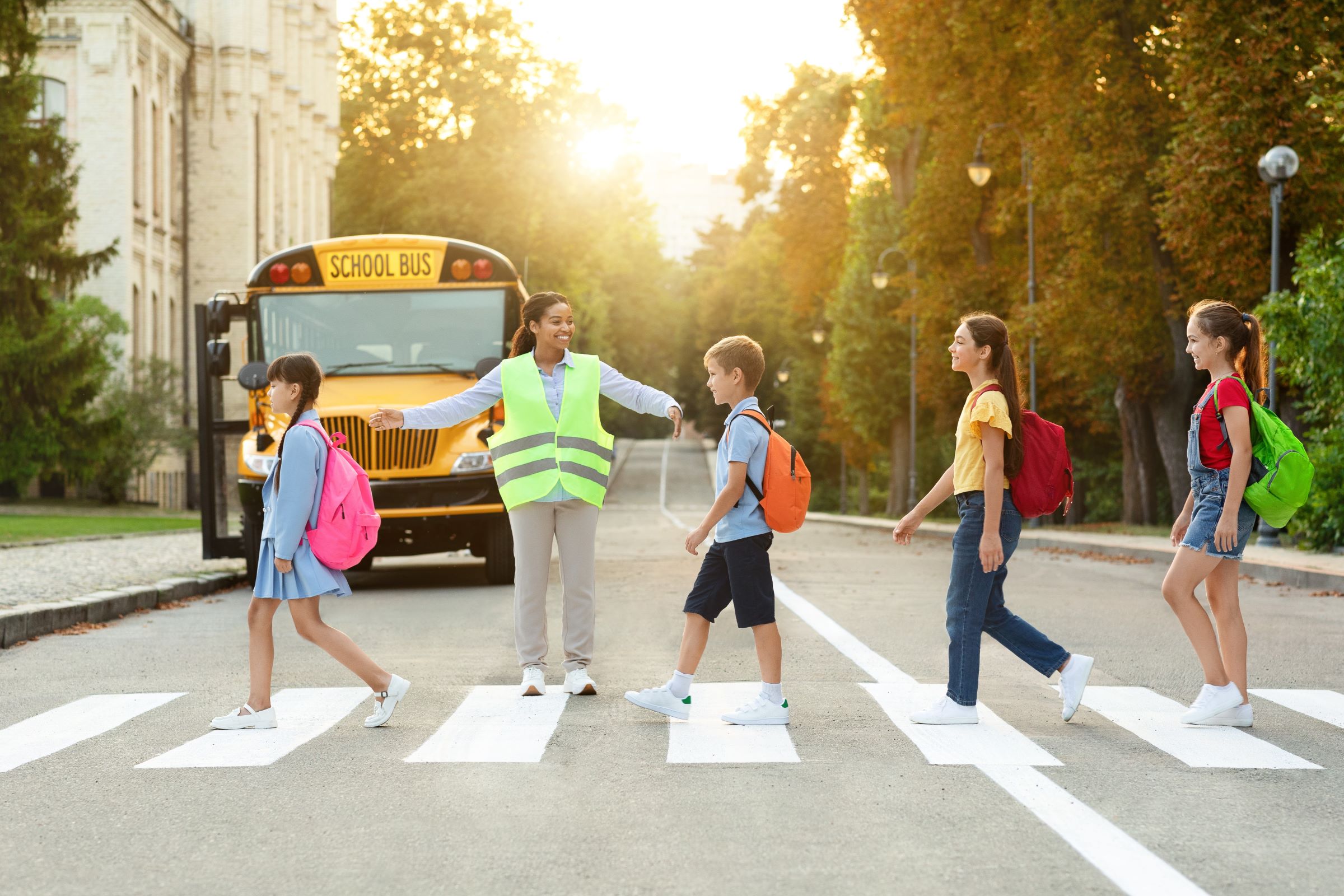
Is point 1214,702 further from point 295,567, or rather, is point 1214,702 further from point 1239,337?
point 295,567

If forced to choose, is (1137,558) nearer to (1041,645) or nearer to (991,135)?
(991,135)

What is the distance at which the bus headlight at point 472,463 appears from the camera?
593 inches

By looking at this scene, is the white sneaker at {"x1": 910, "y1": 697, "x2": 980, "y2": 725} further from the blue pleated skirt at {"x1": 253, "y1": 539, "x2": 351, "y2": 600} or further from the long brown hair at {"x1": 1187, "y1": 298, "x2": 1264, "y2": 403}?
the blue pleated skirt at {"x1": 253, "y1": 539, "x2": 351, "y2": 600}

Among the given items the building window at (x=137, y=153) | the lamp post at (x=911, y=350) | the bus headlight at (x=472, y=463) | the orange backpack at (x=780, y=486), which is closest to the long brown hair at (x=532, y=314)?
the orange backpack at (x=780, y=486)

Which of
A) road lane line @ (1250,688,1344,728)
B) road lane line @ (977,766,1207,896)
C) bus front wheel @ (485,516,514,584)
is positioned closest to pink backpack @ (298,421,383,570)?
road lane line @ (977,766,1207,896)

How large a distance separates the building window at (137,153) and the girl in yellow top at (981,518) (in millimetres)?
42390

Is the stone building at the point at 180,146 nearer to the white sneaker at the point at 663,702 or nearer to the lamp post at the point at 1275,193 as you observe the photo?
the lamp post at the point at 1275,193

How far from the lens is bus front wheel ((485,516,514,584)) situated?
50.8ft

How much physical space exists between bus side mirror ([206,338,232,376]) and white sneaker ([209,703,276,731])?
827 cm

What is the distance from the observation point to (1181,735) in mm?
6977

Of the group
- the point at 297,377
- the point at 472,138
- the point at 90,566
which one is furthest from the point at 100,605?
the point at 472,138

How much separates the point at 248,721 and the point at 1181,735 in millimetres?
4010

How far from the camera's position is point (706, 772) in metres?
6.16

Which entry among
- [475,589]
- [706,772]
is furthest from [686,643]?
[475,589]
